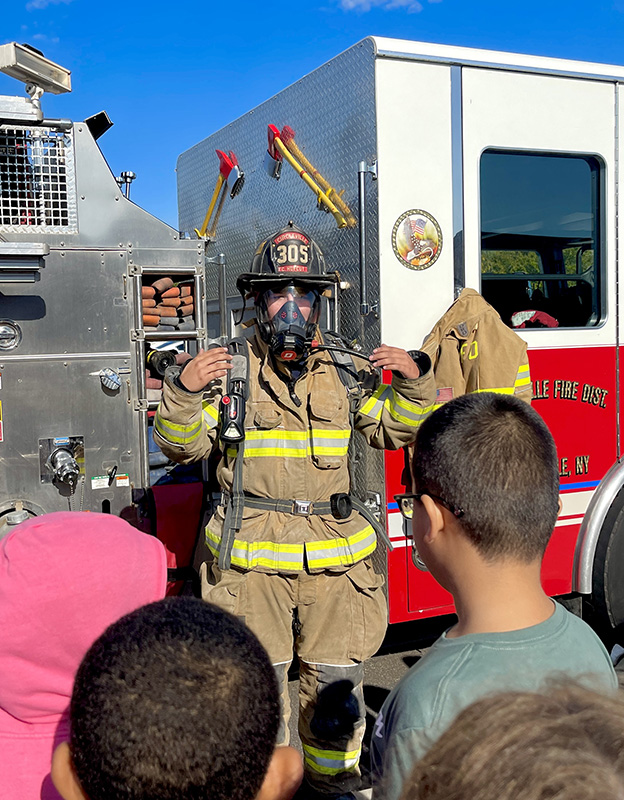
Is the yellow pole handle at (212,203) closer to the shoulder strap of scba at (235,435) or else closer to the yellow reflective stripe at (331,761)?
the shoulder strap of scba at (235,435)

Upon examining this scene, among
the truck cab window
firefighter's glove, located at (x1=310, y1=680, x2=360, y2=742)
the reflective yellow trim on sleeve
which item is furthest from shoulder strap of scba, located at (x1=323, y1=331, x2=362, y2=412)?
firefighter's glove, located at (x1=310, y1=680, x2=360, y2=742)

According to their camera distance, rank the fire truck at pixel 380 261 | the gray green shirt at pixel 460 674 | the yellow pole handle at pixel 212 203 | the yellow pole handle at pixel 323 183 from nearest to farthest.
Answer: the gray green shirt at pixel 460 674
the fire truck at pixel 380 261
the yellow pole handle at pixel 323 183
the yellow pole handle at pixel 212 203

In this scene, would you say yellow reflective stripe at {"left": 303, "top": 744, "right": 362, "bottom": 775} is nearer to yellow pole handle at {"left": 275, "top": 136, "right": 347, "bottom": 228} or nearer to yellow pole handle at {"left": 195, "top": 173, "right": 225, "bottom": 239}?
yellow pole handle at {"left": 275, "top": 136, "right": 347, "bottom": 228}

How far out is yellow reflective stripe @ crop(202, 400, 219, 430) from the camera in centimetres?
284

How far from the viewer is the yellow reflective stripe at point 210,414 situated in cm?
284

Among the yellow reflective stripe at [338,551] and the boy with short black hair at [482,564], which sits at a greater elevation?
the boy with short black hair at [482,564]

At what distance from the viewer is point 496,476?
4.75 feet

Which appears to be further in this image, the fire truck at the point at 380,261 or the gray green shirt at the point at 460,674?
the fire truck at the point at 380,261

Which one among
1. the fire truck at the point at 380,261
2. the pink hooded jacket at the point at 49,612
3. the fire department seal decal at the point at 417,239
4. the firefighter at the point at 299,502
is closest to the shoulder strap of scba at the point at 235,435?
the firefighter at the point at 299,502

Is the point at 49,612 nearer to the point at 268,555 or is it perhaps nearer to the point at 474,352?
the point at 268,555

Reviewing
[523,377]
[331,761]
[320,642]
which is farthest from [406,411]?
[331,761]

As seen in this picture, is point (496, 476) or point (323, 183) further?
point (323, 183)

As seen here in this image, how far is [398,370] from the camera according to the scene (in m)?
2.85

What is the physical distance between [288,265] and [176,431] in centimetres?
79
